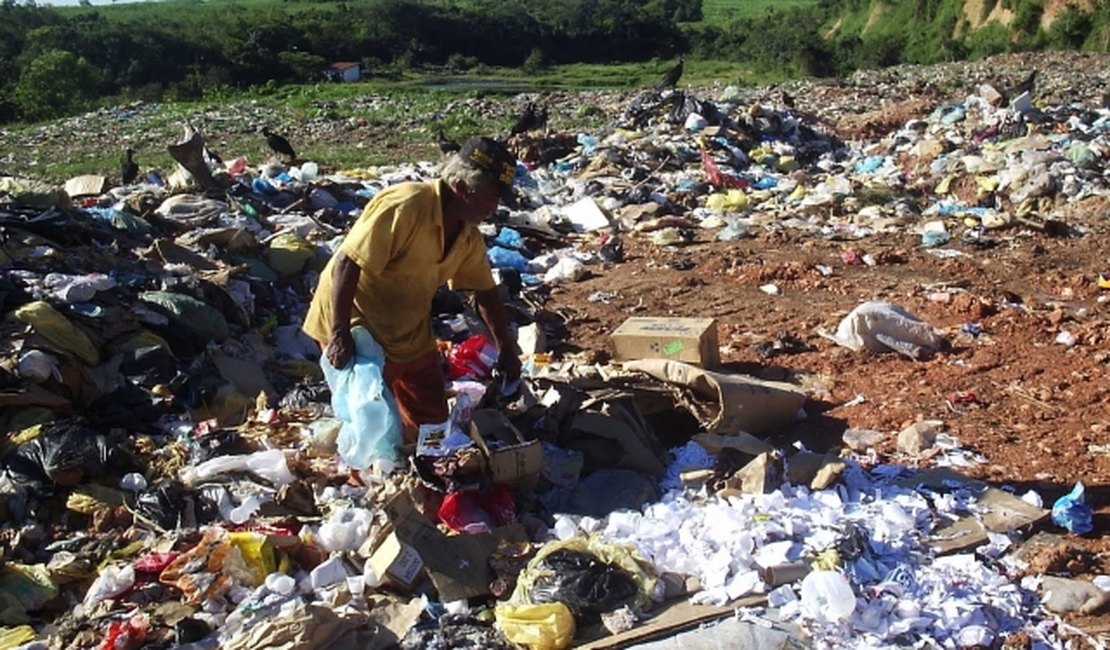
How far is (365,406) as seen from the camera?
10.4 ft

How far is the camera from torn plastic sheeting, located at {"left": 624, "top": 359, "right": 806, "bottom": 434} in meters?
4.01

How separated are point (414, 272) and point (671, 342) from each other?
5.99ft

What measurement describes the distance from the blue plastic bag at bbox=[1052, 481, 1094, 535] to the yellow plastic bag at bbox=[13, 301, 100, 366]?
390 centimetres

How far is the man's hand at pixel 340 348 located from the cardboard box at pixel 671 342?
1.97 metres

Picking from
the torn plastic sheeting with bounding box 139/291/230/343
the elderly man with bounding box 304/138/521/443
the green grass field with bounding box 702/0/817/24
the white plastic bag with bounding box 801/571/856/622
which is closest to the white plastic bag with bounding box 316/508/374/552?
the elderly man with bounding box 304/138/521/443

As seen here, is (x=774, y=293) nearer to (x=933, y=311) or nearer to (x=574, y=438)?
(x=933, y=311)

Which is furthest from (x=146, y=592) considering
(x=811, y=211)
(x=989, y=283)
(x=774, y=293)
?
(x=811, y=211)

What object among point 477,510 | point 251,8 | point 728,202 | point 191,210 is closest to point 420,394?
point 477,510

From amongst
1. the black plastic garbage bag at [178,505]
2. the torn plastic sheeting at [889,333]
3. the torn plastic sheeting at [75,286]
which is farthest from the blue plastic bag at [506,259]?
the black plastic garbage bag at [178,505]

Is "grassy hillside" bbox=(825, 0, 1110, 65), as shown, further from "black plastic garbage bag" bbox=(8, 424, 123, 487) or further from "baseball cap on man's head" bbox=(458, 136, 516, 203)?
"black plastic garbage bag" bbox=(8, 424, 123, 487)

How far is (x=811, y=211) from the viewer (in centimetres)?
878

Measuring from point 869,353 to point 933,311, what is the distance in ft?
3.09

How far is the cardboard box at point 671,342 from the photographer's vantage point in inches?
183

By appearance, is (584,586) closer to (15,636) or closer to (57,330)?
(15,636)
